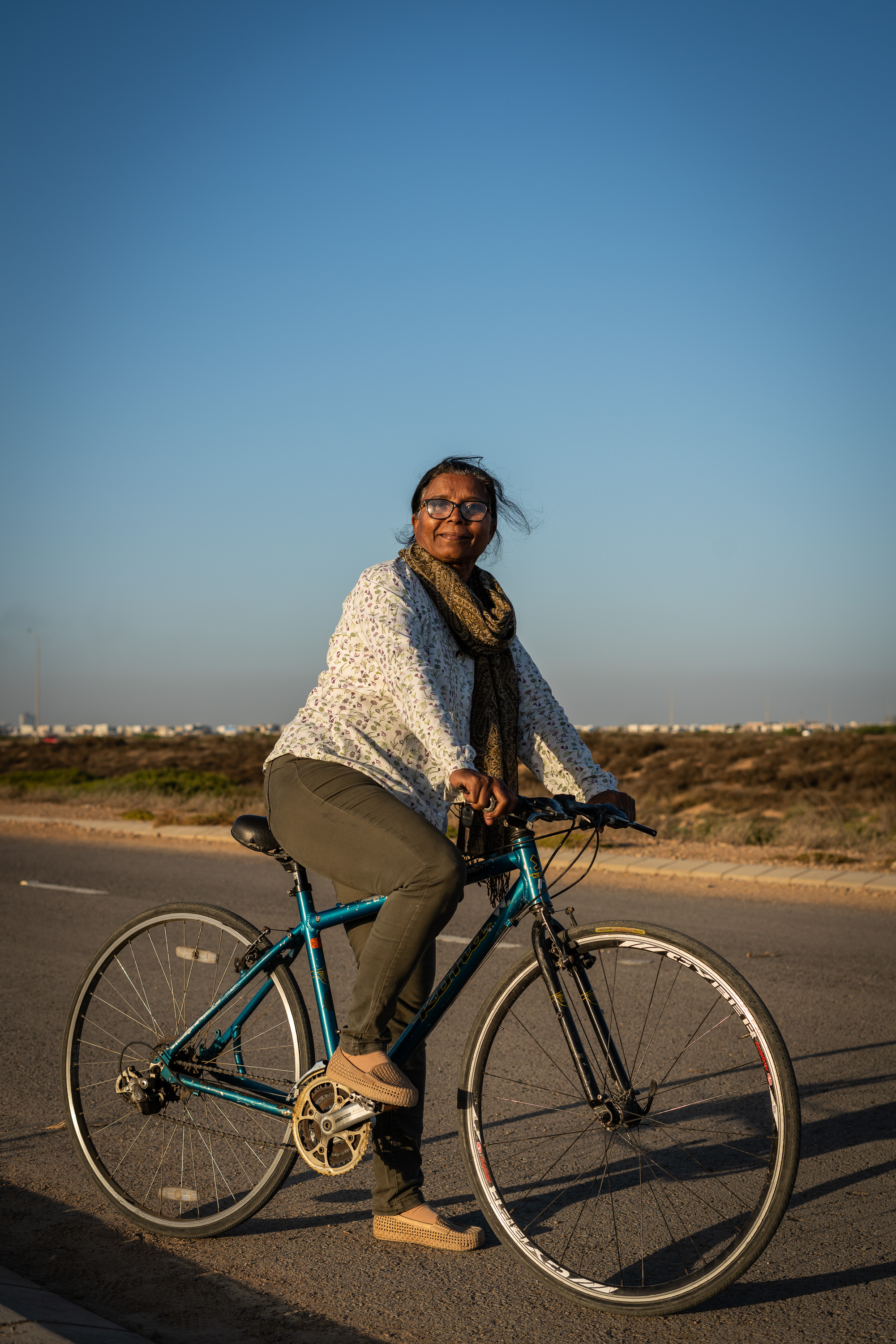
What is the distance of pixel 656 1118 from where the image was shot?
172 inches

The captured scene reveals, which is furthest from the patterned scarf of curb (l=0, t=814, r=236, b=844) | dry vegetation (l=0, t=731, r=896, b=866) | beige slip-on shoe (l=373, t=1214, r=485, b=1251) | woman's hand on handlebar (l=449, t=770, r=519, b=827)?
curb (l=0, t=814, r=236, b=844)

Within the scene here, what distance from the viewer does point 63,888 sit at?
10922mm

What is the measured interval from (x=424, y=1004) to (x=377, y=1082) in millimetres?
298

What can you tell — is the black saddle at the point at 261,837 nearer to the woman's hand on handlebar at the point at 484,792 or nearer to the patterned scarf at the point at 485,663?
the patterned scarf at the point at 485,663

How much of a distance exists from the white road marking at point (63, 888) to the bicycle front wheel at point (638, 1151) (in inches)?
249

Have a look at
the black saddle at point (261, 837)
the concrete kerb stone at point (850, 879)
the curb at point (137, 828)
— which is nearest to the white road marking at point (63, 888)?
the curb at point (137, 828)

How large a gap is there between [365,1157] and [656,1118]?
3.69ft

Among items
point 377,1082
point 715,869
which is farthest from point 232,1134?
point 715,869

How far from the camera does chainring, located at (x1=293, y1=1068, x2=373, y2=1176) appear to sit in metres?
3.09

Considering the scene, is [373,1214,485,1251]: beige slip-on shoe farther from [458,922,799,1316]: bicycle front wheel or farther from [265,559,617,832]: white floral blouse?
[265,559,617,832]: white floral blouse

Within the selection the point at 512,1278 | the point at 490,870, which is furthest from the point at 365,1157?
the point at 490,870

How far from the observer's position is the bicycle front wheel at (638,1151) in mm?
2766

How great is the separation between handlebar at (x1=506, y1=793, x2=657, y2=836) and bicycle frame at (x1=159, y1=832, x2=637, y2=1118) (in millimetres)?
79

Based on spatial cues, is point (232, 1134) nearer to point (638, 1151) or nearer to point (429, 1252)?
point (429, 1252)
